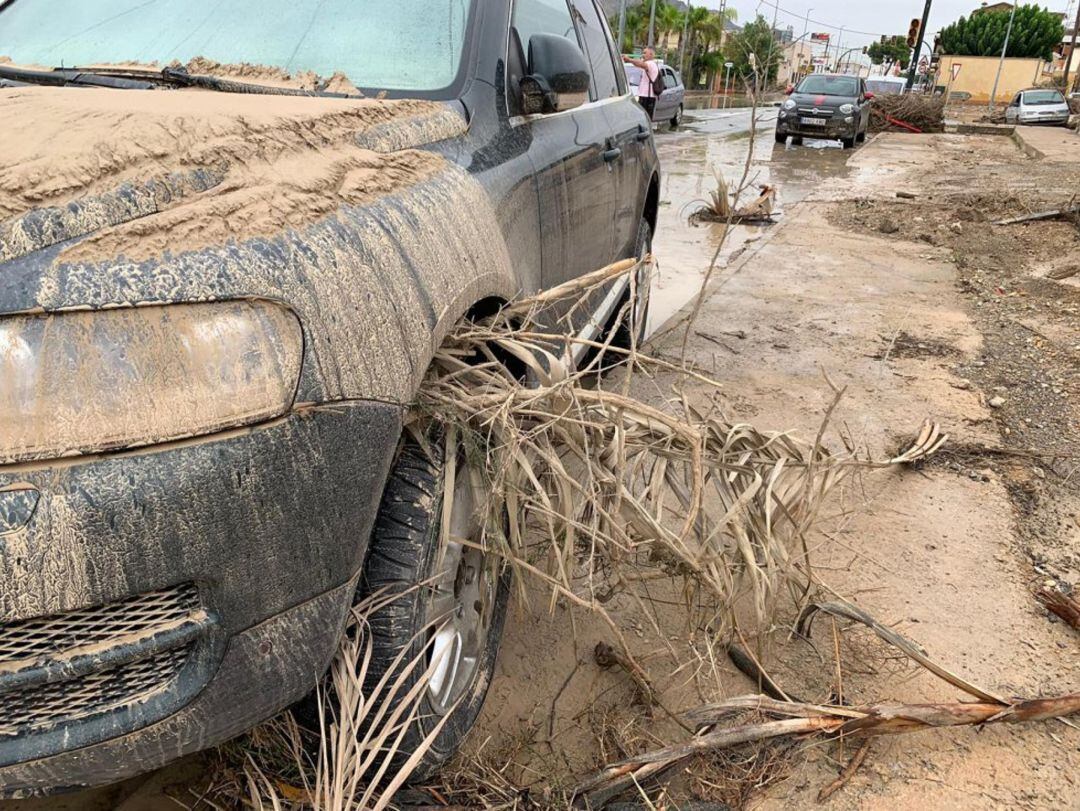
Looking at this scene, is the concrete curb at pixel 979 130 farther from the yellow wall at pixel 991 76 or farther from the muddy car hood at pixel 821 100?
the yellow wall at pixel 991 76

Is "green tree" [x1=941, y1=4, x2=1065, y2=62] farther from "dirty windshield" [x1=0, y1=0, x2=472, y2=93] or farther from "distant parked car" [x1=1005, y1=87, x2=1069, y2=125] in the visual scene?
"dirty windshield" [x1=0, y1=0, x2=472, y2=93]

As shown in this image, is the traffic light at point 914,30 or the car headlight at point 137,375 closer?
the car headlight at point 137,375

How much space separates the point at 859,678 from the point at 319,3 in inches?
98.6

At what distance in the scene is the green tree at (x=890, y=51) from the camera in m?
77.5

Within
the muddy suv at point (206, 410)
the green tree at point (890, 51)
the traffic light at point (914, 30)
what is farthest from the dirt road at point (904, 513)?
the green tree at point (890, 51)

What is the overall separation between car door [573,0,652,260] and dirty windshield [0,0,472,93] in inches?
51.3

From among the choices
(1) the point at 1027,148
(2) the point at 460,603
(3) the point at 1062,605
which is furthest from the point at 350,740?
(1) the point at 1027,148

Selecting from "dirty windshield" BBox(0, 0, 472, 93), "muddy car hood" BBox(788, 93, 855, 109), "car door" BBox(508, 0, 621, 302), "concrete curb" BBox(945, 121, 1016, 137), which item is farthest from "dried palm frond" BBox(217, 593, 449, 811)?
"concrete curb" BBox(945, 121, 1016, 137)

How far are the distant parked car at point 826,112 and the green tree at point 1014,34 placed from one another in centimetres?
4581

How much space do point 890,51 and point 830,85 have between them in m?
71.7

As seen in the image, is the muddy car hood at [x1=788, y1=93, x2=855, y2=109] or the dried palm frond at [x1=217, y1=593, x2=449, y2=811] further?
the muddy car hood at [x1=788, y1=93, x2=855, y2=109]

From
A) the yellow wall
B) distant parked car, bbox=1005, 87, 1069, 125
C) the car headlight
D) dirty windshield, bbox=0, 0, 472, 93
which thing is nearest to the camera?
the car headlight

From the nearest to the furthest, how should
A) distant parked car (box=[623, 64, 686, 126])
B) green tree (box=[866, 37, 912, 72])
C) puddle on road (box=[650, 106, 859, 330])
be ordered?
puddle on road (box=[650, 106, 859, 330]) < distant parked car (box=[623, 64, 686, 126]) < green tree (box=[866, 37, 912, 72])

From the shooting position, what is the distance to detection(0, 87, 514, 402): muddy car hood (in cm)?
117
